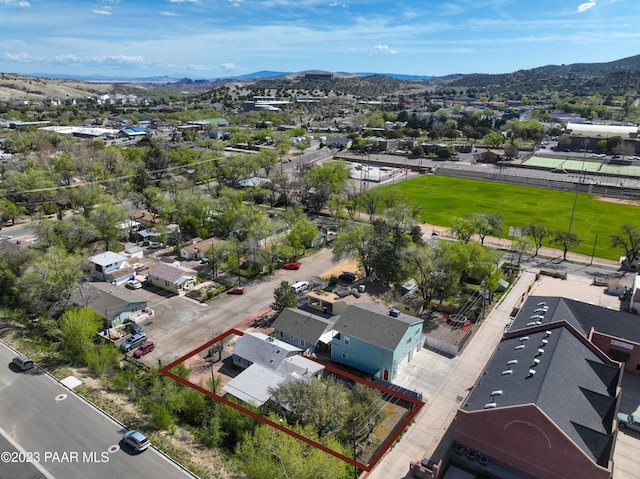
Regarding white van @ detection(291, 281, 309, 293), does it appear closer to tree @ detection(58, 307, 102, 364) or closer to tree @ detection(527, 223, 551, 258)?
tree @ detection(58, 307, 102, 364)

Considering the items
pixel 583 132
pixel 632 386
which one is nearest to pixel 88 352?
pixel 632 386

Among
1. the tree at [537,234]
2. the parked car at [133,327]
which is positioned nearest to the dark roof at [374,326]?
the parked car at [133,327]

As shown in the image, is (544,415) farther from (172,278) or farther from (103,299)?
(103,299)

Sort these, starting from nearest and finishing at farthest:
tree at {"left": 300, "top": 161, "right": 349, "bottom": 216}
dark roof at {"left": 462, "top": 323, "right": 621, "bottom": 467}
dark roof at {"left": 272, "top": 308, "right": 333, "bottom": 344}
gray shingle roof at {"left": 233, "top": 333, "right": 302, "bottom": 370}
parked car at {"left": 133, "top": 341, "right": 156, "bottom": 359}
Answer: dark roof at {"left": 462, "top": 323, "right": 621, "bottom": 467}
gray shingle roof at {"left": 233, "top": 333, "right": 302, "bottom": 370}
parked car at {"left": 133, "top": 341, "right": 156, "bottom": 359}
dark roof at {"left": 272, "top": 308, "right": 333, "bottom": 344}
tree at {"left": 300, "top": 161, "right": 349, "bottom": 216}

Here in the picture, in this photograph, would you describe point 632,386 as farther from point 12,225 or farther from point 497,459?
point 12,225

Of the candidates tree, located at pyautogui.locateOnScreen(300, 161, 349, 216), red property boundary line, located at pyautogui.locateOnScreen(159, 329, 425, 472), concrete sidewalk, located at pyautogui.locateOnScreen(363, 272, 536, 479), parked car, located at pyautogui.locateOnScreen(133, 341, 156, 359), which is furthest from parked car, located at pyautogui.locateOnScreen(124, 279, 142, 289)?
concrete sidewalk, located at pyautogui.locateOnScreen(363, 272, 536, 479)

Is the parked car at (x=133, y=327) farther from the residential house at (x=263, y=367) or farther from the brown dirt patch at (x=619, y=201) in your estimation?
the brown dirt patch at (x=619, y=201)
